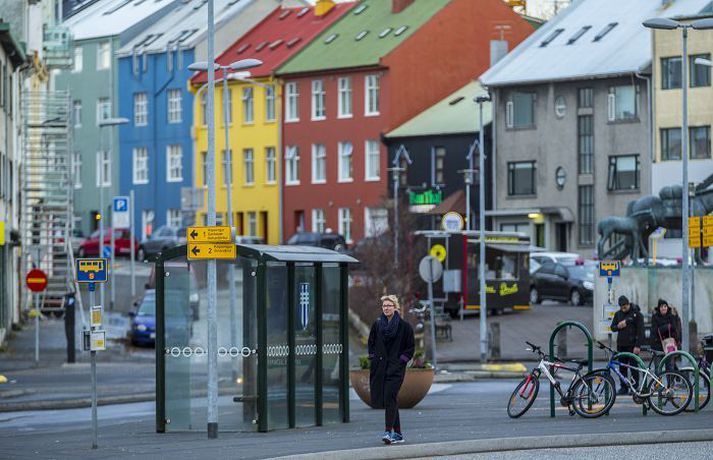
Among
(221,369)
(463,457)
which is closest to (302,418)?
(221,369)

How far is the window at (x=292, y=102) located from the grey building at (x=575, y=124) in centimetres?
1481

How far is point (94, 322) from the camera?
24.3m

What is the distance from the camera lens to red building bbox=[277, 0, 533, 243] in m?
93.9

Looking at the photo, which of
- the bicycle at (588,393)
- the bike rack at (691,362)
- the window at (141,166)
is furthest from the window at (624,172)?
the bicycle at (588,393)

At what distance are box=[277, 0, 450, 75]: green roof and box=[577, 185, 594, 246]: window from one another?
48.4 ft

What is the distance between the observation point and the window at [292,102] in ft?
324

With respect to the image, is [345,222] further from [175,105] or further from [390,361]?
[390,361]

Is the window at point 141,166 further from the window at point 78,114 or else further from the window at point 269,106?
the window at point 269,106

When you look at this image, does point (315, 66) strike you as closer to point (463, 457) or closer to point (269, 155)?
point (269, 155)

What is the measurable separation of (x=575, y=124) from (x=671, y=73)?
301 inches

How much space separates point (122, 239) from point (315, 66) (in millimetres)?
13148

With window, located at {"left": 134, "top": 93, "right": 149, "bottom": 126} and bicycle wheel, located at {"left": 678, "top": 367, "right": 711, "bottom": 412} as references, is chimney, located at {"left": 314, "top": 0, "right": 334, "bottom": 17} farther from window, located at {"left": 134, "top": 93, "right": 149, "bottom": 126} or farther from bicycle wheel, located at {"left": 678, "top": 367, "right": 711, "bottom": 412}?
bicycle wheel, located at {"left": 678, "top": 367, "right": 711, "bottom": 412}

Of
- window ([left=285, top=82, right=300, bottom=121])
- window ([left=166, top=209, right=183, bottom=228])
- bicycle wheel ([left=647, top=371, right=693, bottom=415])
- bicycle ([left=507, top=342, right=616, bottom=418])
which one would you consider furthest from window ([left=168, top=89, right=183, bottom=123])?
bicycle ([left=507, top=342, right=616, bottom=418])

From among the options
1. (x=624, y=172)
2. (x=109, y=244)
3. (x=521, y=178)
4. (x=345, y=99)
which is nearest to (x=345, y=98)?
(x=345, y=99)
